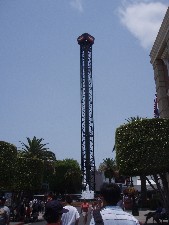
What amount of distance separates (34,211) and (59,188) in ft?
184

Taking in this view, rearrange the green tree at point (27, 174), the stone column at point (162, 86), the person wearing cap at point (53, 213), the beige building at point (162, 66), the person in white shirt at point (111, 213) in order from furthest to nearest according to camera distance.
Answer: the green tree at point (27, 174), the stone column at point (162, 86), the beige building at point (162, 66), the person wearing cap at point (53, 213), the person in white shirt at point (111, 213)

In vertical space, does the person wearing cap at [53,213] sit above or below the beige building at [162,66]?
below

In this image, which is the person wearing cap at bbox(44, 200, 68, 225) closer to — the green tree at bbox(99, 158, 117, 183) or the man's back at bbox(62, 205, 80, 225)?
the man's back at bbox(62, 205, 80, 225)

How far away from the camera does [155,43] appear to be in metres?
22.9

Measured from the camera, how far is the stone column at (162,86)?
22203 millimetres

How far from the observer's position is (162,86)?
22.8 m

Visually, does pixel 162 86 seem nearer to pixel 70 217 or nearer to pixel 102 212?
pixel 70 217

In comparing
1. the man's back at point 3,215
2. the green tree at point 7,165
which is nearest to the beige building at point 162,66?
the green tree at point 7,165

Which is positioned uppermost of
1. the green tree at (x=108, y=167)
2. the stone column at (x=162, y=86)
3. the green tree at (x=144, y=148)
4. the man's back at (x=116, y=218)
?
the green tree at (x=108, y=167)

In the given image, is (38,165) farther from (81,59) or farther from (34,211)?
(81,59)

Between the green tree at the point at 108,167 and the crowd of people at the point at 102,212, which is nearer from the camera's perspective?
the crowd of people at the point at 102,212

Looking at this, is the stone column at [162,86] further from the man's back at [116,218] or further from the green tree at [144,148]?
the man's back at [116,218]

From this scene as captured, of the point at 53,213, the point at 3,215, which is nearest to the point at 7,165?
the point at 3,215

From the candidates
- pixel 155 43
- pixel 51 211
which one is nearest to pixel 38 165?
pixel 155 43
